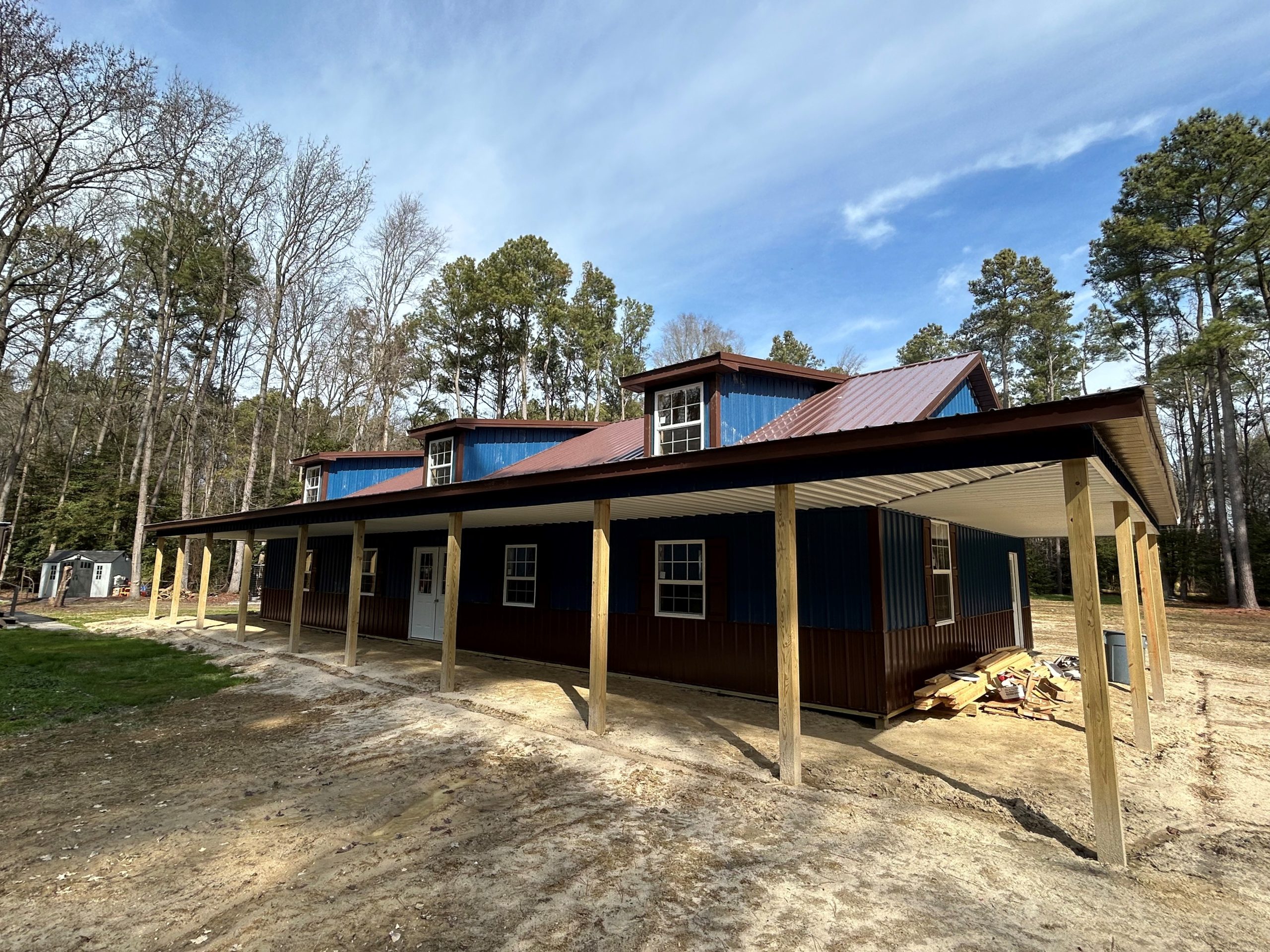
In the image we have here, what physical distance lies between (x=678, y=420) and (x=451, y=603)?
4442mm

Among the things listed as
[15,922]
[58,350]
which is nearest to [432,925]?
[15,922]

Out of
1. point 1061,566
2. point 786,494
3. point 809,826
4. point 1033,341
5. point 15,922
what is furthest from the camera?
point 1033,341

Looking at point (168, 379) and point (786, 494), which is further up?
point (168, 379)

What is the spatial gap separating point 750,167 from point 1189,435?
34.2m

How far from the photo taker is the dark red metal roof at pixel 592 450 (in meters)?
10.8

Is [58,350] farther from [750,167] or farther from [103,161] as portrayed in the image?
[750,167]

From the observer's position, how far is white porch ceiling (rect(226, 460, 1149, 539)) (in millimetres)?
5211

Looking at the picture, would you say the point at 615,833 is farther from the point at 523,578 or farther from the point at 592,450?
the point at 592,450

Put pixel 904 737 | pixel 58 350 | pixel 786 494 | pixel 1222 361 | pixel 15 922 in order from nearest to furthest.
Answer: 1. pixel 15 922
2. pixel 786 494
3. pixel 904 737
4. pixel 1222 361
5. pixel 58 350

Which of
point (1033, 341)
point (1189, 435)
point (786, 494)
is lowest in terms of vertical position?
point (786, 494)

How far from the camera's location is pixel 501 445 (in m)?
13.5

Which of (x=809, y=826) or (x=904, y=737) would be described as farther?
(x=904, y=737)

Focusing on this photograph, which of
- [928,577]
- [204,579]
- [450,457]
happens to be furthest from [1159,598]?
[204,579]

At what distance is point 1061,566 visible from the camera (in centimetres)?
2683
